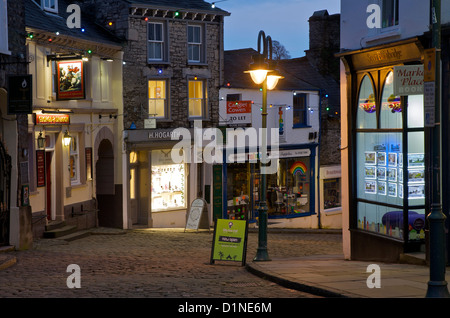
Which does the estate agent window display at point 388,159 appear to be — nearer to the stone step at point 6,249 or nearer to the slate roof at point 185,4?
the stone step at point 6,249

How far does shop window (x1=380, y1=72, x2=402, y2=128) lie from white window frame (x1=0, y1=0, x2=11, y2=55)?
366 inches

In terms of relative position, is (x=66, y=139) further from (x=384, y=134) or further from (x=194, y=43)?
(x=384, y=134)

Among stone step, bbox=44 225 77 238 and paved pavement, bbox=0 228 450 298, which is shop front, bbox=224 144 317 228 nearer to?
stone step, bbox=44 225 77 238

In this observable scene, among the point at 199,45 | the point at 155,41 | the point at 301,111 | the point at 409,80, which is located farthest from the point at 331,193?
the point at 409,80

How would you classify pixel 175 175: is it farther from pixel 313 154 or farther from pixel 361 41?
pixel 361 41

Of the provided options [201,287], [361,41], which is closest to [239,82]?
[361,41]

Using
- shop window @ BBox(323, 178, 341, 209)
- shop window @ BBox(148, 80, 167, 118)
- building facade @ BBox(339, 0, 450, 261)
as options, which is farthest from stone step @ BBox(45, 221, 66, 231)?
shop window @ BBox(323, 178, 341, 209)

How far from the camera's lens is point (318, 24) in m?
36.6

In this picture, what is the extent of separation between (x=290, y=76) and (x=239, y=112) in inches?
273

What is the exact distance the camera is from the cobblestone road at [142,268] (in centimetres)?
1109

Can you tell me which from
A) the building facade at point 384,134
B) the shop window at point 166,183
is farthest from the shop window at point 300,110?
the building facade at point 384,134

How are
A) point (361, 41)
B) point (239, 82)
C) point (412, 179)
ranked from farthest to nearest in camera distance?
point (239, 82), point (361, 41), point (412, 179)

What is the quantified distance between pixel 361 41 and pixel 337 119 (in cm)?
1940
